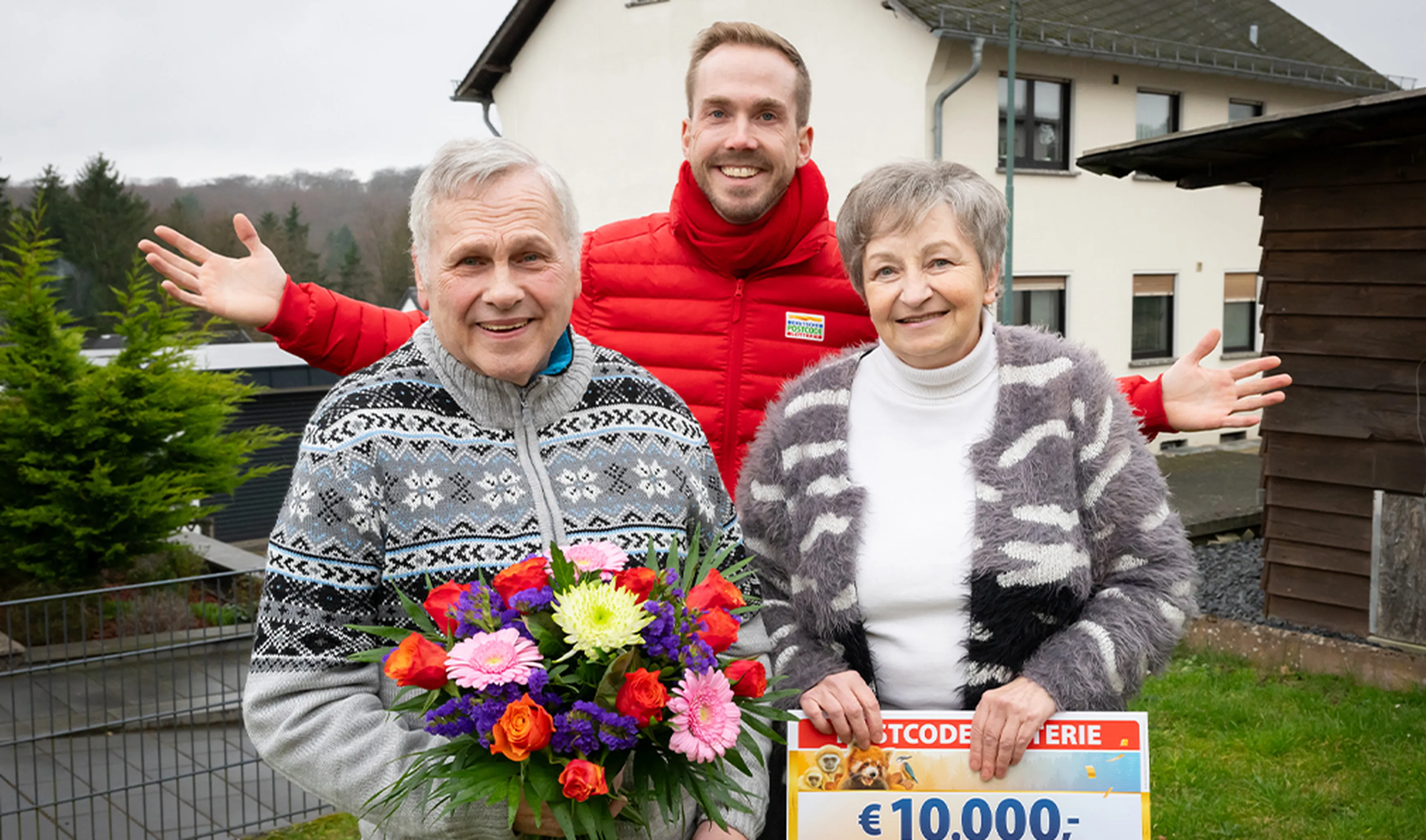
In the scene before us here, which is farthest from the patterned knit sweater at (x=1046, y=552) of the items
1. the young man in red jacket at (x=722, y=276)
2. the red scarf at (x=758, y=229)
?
the red scarf at (x=758, y=229)

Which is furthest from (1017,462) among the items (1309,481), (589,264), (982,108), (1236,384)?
(982,108)

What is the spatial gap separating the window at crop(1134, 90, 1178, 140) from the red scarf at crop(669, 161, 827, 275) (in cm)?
1828

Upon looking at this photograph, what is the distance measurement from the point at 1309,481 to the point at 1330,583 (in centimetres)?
71

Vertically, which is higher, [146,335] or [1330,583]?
[146,335]

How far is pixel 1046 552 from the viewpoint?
2.35 metres

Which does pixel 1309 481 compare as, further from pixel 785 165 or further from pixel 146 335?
pixel 146 335

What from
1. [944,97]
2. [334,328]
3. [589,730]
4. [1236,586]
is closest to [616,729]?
[589,730]

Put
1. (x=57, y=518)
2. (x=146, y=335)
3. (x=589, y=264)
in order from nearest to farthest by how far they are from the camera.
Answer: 1. (x=589, y=264)
2. (x=57, y=518)
3. (x=146, y=335)

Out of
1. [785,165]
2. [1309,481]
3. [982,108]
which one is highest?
[982,108]

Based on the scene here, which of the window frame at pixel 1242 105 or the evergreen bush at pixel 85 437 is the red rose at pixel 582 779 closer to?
the evergreen bush at pixel 85 437

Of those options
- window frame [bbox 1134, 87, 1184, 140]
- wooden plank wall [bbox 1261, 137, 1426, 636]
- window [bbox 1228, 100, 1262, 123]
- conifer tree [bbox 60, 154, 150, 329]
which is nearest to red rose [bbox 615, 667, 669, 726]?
wooden plank wall [bbox 1261, 137, 1426, 636]

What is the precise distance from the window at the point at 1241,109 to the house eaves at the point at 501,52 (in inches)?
495

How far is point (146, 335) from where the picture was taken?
12219 millimetres

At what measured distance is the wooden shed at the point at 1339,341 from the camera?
7145 millimetres
